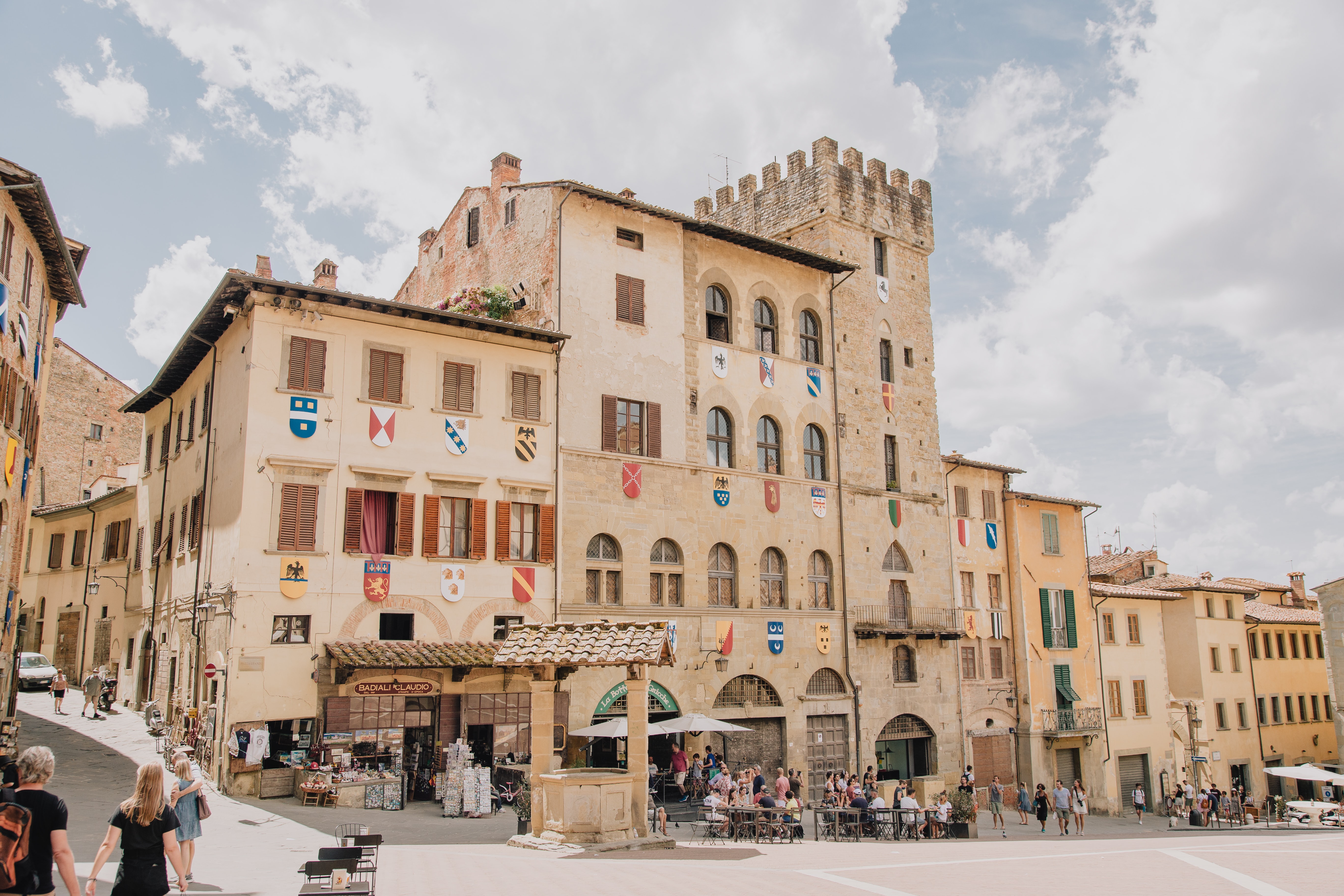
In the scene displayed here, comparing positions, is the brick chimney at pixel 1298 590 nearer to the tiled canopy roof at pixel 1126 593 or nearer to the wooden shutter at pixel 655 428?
the tiled canopy roof at pixel 1126 593

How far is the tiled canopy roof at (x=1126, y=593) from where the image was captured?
1578 inches

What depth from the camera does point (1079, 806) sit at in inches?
1217

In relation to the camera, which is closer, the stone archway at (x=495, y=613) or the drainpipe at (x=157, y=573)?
the stone archway at (x=495, y=613)

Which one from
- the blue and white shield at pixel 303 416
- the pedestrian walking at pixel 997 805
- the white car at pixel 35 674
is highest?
the blue and white shield at pixel 303 416

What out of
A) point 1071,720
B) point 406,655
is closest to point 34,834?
point 406,655

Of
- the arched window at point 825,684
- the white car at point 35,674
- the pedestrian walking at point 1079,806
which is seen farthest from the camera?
the white car at point 35,674

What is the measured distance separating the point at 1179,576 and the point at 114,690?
44519 mm

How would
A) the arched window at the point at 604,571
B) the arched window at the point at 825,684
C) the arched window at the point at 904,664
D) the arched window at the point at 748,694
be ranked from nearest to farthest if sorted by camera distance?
1. the arched window at the point at 604,571
2. the arched window at the point at 748,694
3. the arched window at the point at 825,684
4. the arched window at the point at 904,664

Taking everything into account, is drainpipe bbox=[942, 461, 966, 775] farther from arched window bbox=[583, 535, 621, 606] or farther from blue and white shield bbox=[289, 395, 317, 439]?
blue and white shield bbox=[289, 395, 317, 439]

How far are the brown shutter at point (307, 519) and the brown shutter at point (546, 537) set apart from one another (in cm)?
549

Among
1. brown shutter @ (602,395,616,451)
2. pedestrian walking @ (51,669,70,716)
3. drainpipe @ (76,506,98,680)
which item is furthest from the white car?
brown shutter @ (602,395,616,451)

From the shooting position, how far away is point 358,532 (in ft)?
75.6

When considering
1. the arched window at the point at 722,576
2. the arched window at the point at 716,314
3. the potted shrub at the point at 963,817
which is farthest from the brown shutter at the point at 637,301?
the potted shrub at the point at 963,817

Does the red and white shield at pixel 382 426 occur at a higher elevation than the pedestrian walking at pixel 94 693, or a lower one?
higher
